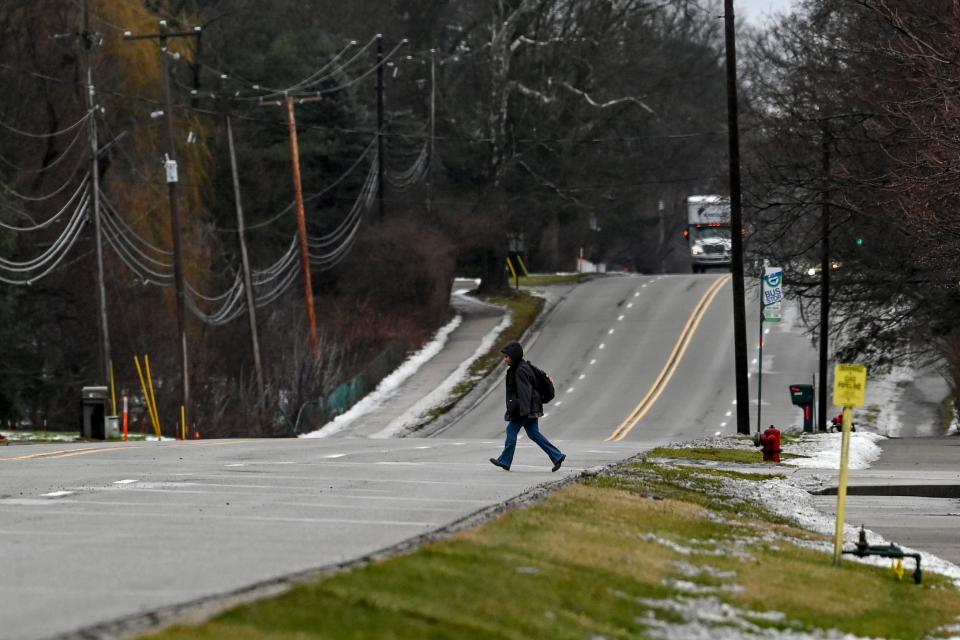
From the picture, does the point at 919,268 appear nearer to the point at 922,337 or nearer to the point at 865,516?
the point at 922,337

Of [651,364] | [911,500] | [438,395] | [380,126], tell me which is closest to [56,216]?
[438,395]

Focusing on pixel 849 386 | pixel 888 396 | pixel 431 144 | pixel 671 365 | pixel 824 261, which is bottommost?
pixel 888 396

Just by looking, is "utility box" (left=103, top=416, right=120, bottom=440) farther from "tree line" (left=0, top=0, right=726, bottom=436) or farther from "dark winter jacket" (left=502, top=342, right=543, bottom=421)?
"dark winter jacket" (left=502, top=342, right=543, bottom=421)

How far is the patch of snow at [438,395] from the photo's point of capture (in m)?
55.4

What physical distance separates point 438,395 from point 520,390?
39262 millimetres

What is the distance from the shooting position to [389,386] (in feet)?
210

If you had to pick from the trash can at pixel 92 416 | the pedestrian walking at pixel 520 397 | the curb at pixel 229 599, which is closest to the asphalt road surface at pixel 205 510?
the curb at pixel 229 599

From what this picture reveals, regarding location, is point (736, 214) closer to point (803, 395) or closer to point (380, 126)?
point (803, 395)

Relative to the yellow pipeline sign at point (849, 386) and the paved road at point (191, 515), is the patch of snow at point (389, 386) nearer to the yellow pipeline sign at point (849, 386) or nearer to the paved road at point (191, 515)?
the paved road at point (191, 515)

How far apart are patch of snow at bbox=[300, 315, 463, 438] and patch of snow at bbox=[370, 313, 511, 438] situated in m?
1.58

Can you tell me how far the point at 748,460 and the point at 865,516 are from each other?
7679 mm

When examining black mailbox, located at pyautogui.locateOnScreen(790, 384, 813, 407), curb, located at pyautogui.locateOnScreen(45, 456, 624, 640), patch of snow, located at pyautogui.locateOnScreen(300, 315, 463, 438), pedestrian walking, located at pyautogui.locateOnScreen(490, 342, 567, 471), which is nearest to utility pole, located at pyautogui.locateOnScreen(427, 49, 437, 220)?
patch of snow, located at pyautogui.locateOnScreen(300, 315, 463, 438)

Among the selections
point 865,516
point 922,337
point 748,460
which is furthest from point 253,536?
point 922,337

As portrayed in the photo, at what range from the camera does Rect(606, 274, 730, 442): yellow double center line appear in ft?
181
